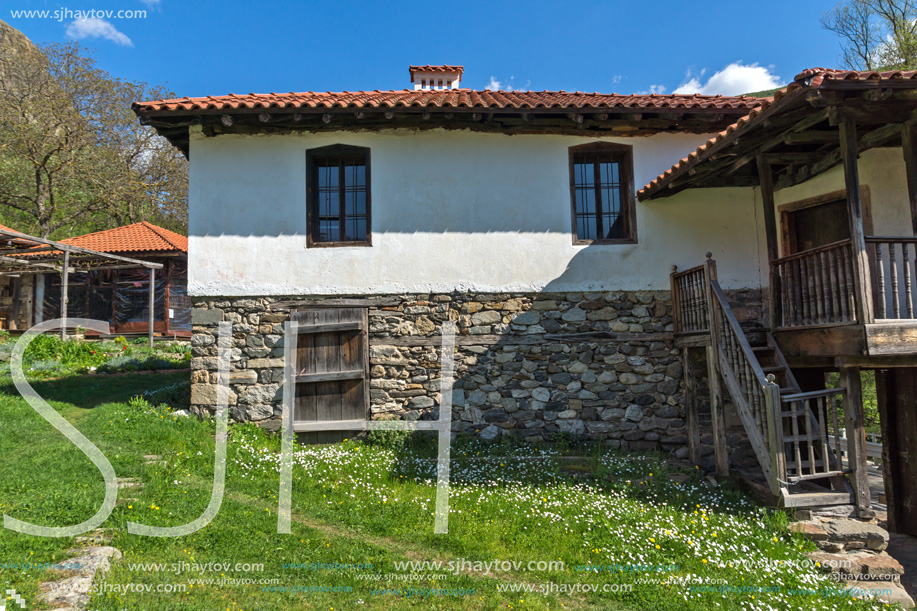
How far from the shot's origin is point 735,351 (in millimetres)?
6168

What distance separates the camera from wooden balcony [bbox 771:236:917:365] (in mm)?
4922

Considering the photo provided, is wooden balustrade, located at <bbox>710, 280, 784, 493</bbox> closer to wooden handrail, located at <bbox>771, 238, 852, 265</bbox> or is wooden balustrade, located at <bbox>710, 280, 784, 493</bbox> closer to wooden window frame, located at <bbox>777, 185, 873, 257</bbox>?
wooden handrail, located at <bbox>771, 238, 852, 265</bbox>

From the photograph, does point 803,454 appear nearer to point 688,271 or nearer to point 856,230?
point 688,271

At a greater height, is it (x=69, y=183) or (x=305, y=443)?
(x=69, y=183)

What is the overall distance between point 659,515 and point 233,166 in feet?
24.8

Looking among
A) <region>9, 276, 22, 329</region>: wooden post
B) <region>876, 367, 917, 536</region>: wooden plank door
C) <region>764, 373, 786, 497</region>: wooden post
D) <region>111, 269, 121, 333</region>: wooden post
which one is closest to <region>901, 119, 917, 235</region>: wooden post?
<region>876, 367, 917, 536</region>: wooden plank door

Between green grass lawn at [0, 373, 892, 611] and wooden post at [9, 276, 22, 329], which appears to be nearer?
green grass lawn at [0, 373, 892, 611]

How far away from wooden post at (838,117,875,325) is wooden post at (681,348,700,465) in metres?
2.63

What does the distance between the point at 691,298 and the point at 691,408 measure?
1.59 metres

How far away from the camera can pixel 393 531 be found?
16.5ft

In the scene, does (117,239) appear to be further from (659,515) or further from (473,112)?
(659,515)

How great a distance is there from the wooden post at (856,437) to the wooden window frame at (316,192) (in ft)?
20.6

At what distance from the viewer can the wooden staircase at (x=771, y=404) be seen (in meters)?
5.26

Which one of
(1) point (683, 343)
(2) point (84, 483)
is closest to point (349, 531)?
(2) point (84, 483)
